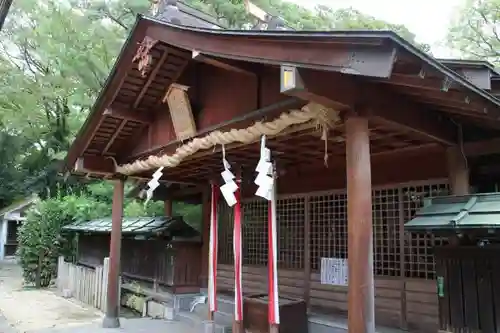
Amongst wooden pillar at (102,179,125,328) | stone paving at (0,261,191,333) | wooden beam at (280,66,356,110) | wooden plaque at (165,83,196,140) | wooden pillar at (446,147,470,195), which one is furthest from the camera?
wooden pillar at (102,179,125,328)

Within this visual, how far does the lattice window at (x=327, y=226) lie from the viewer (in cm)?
815

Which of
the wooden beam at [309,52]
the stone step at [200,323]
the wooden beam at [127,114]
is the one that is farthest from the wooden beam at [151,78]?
the stone step at [200,323]

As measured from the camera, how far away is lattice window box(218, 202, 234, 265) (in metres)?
10.9

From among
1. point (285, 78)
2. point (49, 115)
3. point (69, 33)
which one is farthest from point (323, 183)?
point (49, 115)

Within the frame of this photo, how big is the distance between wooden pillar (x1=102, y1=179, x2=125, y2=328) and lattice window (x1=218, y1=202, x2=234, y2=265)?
8.66 feet

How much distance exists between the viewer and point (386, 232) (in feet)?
24.4

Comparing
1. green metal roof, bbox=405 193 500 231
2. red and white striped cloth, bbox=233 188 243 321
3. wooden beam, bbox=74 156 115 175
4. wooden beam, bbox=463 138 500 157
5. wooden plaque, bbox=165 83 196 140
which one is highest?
wooden plaque, bbox=165 83 196 140

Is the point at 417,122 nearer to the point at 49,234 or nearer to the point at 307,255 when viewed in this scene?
the point at 307,255

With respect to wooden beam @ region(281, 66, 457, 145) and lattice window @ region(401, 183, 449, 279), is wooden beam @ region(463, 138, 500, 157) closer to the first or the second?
wooden beam @ region(281, 66, 457, 145)

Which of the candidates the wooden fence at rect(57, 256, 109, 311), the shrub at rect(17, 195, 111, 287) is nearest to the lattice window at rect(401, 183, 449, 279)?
the wooden fence at rect(57, 256, 109, 311)

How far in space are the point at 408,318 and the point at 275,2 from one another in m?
15.3

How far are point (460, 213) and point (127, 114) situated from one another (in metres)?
5.71

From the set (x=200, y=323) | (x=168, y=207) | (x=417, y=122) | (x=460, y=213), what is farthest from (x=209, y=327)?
(x=168, y=207)

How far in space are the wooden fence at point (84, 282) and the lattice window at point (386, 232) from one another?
301 inches
